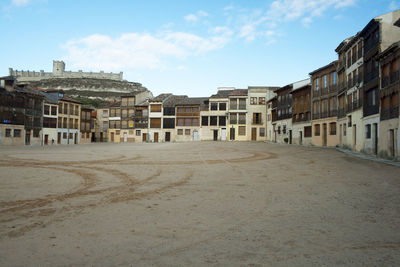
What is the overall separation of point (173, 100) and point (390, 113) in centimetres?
5102

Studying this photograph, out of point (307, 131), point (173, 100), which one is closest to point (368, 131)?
point (307, 131)

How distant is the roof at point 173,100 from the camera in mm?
65688

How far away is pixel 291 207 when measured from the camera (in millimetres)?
6520

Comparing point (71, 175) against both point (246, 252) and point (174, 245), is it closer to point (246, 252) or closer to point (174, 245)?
point (174, 245)

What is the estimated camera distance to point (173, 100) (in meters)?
67.4

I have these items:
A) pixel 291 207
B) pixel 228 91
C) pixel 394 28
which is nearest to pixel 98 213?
pixel 291 207

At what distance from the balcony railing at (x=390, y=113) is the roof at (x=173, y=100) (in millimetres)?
47825

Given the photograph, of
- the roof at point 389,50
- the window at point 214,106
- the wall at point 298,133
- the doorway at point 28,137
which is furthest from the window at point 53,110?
the roof at point 389,50

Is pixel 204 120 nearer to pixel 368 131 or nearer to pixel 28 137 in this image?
pixel 28 137

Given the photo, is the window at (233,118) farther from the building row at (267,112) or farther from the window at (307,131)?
the window at (307,131)

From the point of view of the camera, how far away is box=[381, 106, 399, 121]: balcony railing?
19439 millimetres

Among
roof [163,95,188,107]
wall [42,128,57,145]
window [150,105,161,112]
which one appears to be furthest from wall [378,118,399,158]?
wall [42,128,57,145]

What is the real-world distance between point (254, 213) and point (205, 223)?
47.6 inches

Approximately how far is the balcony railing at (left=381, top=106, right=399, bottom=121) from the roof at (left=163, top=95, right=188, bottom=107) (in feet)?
157
